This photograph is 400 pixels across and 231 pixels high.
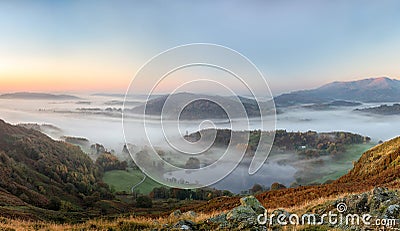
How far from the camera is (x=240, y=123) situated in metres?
19.8

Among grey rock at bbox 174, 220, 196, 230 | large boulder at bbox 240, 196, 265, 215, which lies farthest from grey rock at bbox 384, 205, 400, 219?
grey rock at bbox 174, 220, 196, 230

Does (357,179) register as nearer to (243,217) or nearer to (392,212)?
(392,212)

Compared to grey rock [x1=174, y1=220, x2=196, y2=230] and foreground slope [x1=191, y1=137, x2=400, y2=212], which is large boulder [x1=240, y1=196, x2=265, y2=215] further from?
foreground slope [x1=191, y1=137, x2=400, y2=212]

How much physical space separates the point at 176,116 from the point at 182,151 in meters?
2.43

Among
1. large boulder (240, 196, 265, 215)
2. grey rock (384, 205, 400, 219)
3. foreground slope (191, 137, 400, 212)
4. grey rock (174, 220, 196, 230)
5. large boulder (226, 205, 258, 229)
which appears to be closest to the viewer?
grey rock (384, 205, 400, 219)

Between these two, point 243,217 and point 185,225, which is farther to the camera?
point 185,225

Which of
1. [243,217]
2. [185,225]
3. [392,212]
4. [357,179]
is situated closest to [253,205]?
[243,217]

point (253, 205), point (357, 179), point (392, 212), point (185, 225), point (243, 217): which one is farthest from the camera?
point (357, 179)

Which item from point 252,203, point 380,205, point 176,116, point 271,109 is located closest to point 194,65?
point 176,116

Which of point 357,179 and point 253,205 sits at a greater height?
point 253,205

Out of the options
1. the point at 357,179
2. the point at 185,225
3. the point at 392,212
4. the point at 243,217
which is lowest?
the point at 357,179

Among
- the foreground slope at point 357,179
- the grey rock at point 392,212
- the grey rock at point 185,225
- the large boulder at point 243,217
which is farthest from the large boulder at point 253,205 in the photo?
the foreground slope at point 357,179

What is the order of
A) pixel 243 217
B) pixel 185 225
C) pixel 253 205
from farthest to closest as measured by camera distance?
pixel 253 205
pixel 185 225
pixel 243 217

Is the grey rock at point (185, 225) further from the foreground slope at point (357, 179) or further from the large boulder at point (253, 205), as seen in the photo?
the foreground slope at point (357, 179)
